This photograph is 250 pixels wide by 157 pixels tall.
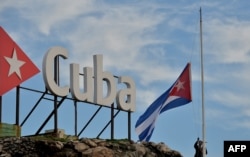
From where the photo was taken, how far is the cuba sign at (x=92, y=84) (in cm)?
4582

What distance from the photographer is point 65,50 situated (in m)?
47.5

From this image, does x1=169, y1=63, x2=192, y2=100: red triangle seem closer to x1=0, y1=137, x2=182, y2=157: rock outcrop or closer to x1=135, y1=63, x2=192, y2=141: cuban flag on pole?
x1=135, y1=63, x2=192, y2=141: cuban flag on pole

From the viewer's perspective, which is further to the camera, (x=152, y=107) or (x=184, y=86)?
(x=152, y=107)

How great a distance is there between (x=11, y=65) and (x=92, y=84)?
583 cm

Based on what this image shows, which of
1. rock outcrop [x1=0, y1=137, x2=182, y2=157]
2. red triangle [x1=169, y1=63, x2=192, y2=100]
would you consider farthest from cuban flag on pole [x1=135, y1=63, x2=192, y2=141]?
rock outcrop [x1=0, y1=137, x2=182, y2=157]

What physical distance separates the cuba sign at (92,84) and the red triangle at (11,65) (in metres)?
1.11

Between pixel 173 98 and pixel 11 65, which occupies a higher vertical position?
pixel 11 65

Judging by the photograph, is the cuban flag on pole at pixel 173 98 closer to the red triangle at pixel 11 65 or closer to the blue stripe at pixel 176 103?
the blue stripe at pixel 176 103

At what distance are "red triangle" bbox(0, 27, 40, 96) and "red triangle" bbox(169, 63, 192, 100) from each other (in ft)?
26.5

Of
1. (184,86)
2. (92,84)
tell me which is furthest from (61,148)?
(184,86)

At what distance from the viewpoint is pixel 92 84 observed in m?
48.7

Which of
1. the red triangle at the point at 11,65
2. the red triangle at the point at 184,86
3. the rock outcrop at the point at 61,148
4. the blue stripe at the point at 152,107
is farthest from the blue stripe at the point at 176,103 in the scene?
the red triangle at the point at 11,65

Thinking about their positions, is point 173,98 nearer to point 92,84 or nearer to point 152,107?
point 152,107

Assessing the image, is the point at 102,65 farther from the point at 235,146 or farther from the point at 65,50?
the point at 235,146
